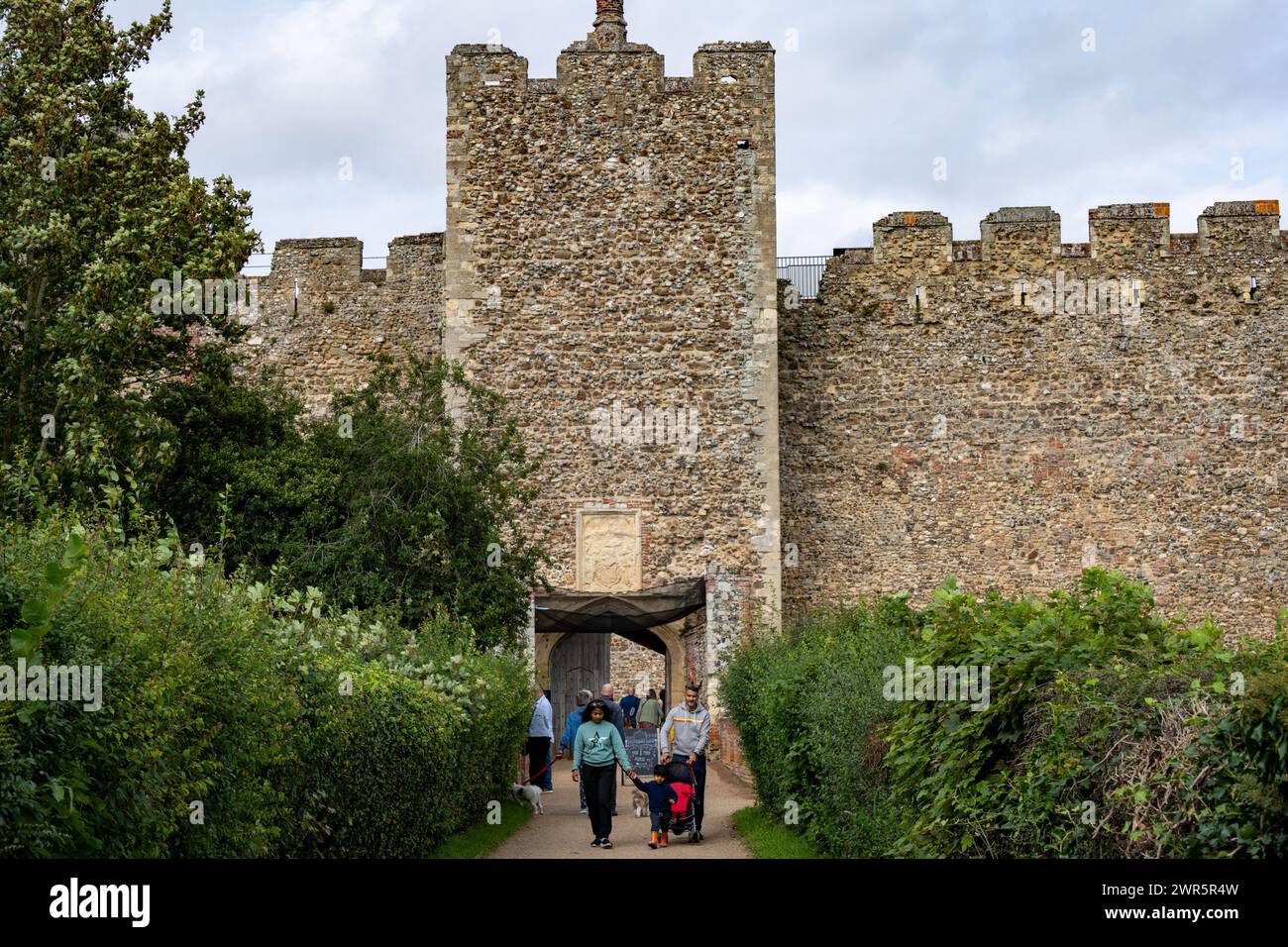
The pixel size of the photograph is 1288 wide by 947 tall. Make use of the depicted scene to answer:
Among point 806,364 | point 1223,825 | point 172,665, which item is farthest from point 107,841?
point 806,364

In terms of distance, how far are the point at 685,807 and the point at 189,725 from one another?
7.57 m

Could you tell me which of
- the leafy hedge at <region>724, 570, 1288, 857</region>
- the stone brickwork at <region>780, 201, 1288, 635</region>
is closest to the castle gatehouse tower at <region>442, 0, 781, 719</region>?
the stone brickwork at <region>780, 201, 1288, 635</region>

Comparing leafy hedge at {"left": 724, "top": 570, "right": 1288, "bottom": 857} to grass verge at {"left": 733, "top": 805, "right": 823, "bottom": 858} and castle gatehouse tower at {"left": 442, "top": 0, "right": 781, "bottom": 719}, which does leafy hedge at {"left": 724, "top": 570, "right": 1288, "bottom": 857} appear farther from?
castle gatehouse tower at {"left": 442, "top": 0, "right": 781, "bottom": 719}

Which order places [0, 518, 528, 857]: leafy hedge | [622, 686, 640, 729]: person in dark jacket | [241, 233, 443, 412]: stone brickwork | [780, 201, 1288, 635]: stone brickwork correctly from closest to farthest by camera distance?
[0, 518, 528, 857]: leafy hedge
[780, 201, 1288, 635]: stone brickwork
[241, 233, 443, 412]: stone brickwork
[622, 686, 640, 729]: person in dark jacket

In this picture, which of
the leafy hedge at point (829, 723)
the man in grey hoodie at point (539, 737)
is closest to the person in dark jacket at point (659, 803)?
the leafy hedge at point (829, 723)

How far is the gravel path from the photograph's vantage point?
11997mm

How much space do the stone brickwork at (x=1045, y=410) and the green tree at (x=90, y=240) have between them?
29.2 ft

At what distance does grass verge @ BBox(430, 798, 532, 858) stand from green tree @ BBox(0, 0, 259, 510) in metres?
4.94

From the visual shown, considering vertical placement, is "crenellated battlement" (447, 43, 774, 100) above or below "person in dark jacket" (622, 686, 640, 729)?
above

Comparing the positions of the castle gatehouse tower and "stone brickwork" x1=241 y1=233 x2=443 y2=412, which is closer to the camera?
the castle gatehouse tower

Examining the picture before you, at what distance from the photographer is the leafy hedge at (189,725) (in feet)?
15.0

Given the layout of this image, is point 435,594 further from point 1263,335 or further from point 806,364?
point 1263,335

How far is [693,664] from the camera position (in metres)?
20.4

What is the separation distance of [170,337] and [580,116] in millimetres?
6239
